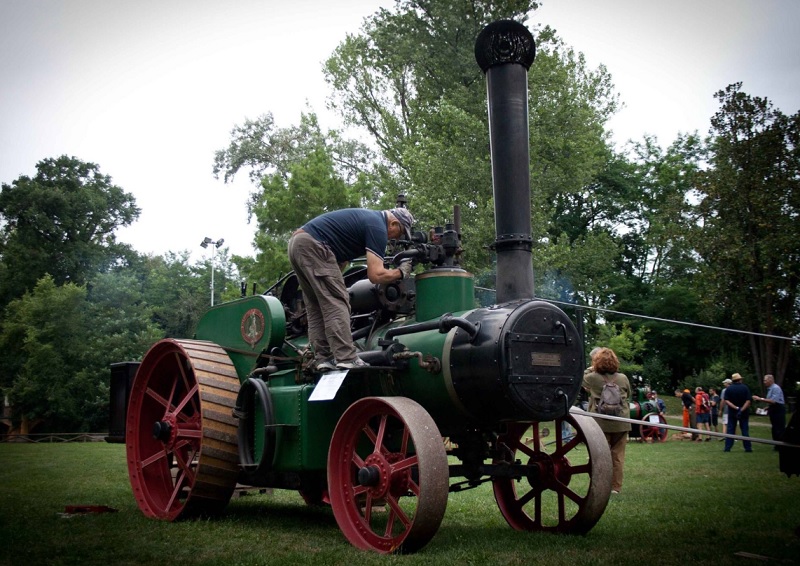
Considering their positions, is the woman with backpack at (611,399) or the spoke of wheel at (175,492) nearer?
the spoke of wheel at (175,492)

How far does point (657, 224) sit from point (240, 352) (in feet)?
98.9

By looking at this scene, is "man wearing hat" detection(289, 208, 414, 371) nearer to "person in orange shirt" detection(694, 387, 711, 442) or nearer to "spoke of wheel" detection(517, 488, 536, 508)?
"spoke of wheel" detection(517, 488, 536, 508)

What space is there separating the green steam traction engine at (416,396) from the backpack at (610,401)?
1609 millimetres

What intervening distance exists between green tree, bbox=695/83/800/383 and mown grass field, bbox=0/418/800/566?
3055 mm

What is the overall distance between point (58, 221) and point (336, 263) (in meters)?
13.6

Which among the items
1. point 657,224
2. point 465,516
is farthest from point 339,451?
point 657,224

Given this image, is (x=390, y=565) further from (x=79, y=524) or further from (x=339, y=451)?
(x=79, y=524)

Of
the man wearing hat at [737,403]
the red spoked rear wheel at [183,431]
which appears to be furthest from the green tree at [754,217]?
the red spoked rear wheel at [183,431]

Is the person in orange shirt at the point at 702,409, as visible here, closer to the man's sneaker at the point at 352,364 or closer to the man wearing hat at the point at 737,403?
the man wearing hat at the point at 737,403

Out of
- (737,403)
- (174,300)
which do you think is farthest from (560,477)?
(174,300)

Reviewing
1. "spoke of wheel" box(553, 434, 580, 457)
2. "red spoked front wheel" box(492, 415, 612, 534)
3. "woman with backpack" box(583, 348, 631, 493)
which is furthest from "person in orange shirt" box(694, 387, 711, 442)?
"spoke of wheel" box(553, 434, 580, 457)

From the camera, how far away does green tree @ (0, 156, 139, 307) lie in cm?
1363

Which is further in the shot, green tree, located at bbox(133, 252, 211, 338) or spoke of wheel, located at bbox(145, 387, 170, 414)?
green tree, located at bbox(133, 252, 211, 338)

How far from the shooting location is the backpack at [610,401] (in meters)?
7.87
